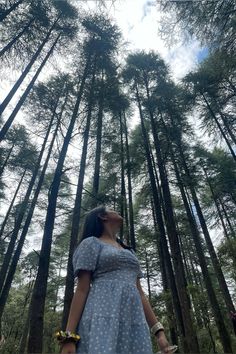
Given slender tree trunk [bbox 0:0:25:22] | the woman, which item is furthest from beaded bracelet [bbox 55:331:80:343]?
slender tree trunk [bbox 0:0:25:22]

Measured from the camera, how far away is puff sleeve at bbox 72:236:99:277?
1607 millimetres

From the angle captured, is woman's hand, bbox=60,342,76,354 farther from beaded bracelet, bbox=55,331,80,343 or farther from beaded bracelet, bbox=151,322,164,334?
beaded bracelet, bbox=151,322,164,334

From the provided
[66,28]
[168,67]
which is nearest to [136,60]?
[168,67]

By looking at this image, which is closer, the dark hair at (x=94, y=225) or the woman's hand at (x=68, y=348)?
the woman's hand at (x=68, y=348)

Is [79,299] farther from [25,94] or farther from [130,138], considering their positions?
[130,138]

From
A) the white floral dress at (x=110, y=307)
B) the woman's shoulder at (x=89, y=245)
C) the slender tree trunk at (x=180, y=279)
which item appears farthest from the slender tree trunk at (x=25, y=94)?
the white floral dress at (x=110, y=307)

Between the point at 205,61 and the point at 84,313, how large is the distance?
14.8m

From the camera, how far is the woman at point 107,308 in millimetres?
1343

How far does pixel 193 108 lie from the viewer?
14055 millimetres

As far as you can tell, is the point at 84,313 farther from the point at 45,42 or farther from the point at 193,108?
the point at 193,108

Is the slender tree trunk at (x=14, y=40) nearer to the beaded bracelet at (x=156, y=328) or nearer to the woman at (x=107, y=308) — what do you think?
the woman at (x=107, y=308)

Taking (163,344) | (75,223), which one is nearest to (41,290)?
(75,223)

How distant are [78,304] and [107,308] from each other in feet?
0.57

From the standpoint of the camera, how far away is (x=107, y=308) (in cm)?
144
